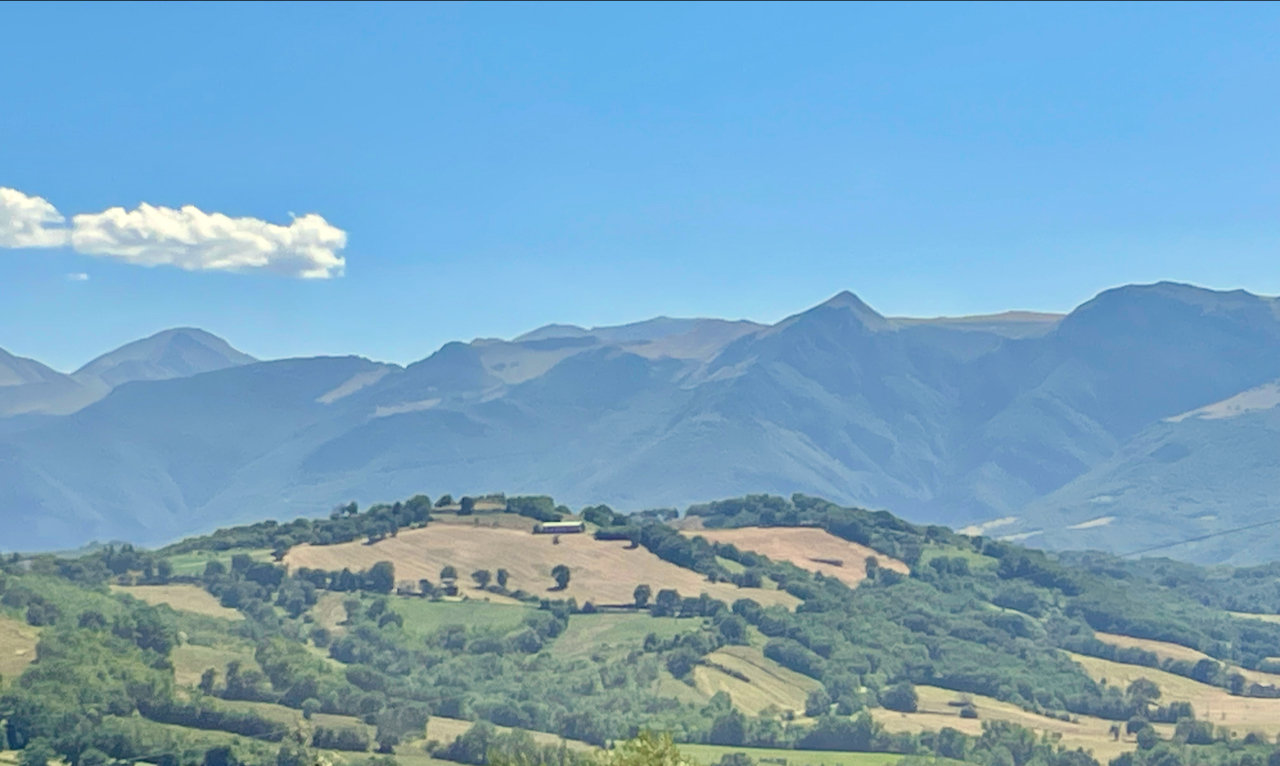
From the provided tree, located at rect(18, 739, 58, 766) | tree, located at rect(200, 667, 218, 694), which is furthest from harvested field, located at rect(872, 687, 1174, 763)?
tree, located at rect(18, 739, 58, 766)

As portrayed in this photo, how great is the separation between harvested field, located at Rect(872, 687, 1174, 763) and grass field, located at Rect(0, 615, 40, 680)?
3022 inches

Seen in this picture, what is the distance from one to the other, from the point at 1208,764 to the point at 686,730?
145ft

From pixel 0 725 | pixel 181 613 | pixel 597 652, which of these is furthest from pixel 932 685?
pixel 0 725

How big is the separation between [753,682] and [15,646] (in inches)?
2779

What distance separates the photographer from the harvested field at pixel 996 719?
551 feet

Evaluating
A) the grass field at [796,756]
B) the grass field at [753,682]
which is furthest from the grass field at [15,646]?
the grass field at [753,682]

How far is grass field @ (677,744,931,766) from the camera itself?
151 meters

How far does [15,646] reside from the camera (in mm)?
160000

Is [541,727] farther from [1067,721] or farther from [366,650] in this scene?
[1067,721]

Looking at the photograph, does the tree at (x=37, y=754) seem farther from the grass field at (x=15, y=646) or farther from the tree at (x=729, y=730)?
the tree at (x=729, y=730)

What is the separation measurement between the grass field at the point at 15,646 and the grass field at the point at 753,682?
61.6 m

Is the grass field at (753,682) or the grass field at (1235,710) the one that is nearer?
the grass field at (1235,710)

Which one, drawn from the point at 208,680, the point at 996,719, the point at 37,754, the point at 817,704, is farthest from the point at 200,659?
the point at 996,719

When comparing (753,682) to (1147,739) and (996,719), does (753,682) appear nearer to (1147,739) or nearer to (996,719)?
(996,719)
